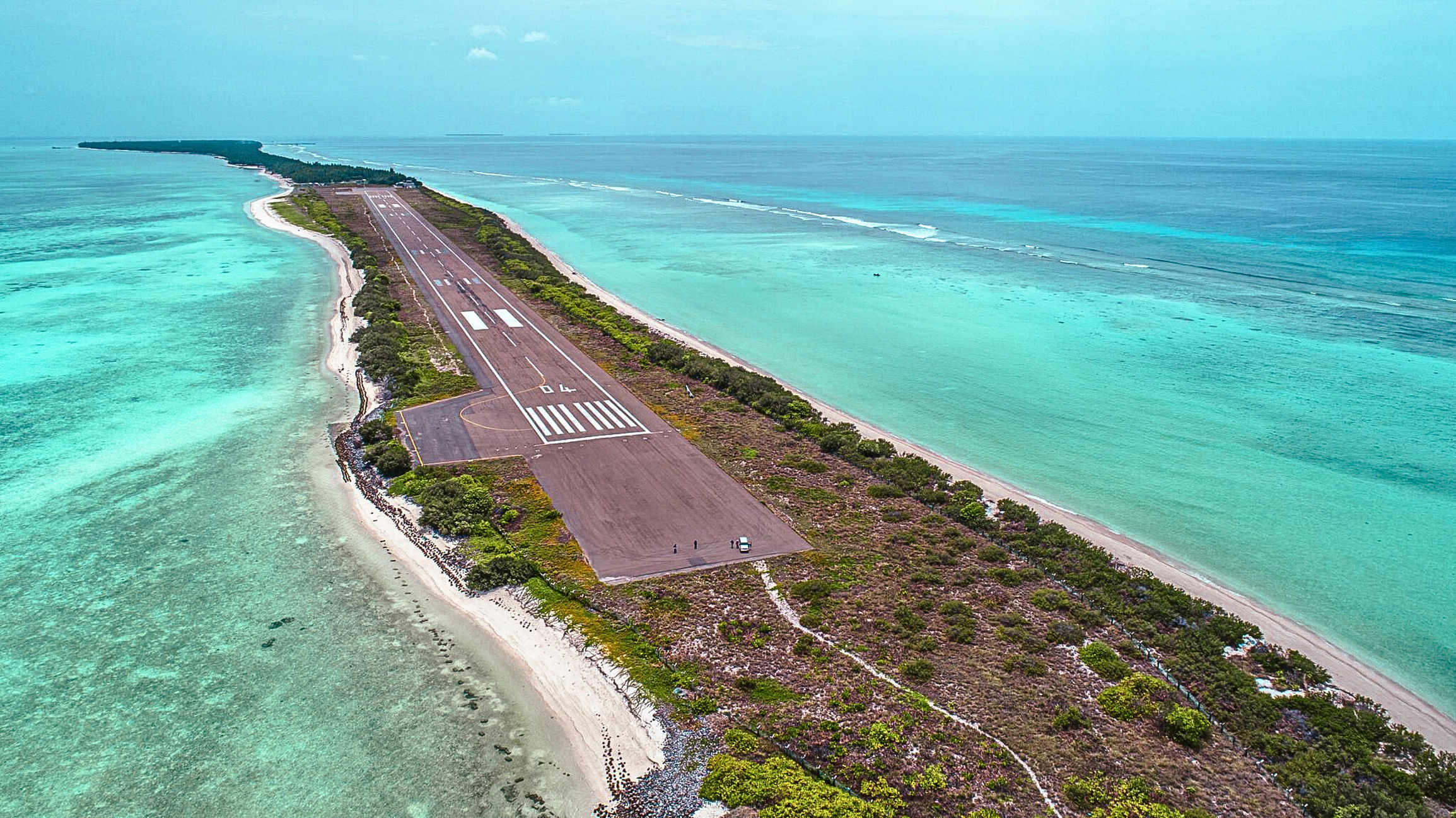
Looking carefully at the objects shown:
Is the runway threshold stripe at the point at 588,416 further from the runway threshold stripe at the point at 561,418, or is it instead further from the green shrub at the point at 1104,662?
the green shrub at the point at 1104,662

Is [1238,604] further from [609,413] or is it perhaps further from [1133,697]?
[609,413]

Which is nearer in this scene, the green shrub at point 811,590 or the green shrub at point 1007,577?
the green shrub at point 811,590

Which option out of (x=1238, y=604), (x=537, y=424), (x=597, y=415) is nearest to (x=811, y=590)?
(x=1238, y=604)

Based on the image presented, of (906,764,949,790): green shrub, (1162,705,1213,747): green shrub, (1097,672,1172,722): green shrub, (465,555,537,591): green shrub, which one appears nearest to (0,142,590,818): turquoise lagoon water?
(465,555,537,591): green shrub

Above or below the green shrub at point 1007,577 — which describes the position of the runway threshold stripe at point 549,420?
below

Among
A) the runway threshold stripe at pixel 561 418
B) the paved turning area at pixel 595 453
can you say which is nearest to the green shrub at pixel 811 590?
the paved turning area at pixel 595 453

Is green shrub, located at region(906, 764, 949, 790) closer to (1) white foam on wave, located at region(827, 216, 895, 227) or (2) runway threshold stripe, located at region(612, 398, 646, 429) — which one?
(2) runway threshold stripe, located at region(612, 398, 646, 429)

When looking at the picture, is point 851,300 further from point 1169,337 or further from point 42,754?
point 42,754

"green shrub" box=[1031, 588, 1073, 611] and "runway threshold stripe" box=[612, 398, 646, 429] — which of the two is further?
"runway threshold stripe" box=[612, 398, 646, 429]
